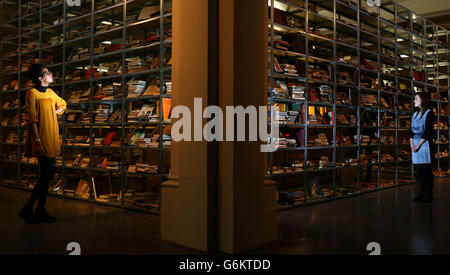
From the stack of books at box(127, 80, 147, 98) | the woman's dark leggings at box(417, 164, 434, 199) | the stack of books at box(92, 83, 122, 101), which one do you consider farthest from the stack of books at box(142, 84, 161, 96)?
the woman's dark leggings at box(417, 164, 434, 199)

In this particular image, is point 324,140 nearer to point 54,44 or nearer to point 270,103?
point 270,103

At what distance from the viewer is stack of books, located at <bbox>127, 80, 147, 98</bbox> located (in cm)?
490

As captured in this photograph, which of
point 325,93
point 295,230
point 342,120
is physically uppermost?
point 325,93

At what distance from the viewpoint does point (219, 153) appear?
3.06 m

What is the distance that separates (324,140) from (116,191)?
129 inches

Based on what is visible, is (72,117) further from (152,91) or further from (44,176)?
(44,176)

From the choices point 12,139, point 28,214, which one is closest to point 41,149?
point 28,214

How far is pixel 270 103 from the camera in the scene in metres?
4.60

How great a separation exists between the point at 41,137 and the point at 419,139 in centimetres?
498

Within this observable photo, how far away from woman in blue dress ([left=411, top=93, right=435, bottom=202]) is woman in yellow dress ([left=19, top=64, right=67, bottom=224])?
4799 mm

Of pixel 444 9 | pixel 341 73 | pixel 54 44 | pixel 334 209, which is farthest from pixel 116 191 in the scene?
pixel 444 9

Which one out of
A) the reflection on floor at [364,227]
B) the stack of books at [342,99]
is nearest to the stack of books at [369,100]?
the stack of books at [342,99]

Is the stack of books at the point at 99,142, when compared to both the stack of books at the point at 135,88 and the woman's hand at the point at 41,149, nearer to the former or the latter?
the stack of books at the point at 135,88

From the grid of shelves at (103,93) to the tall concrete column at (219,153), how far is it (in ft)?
4.39
